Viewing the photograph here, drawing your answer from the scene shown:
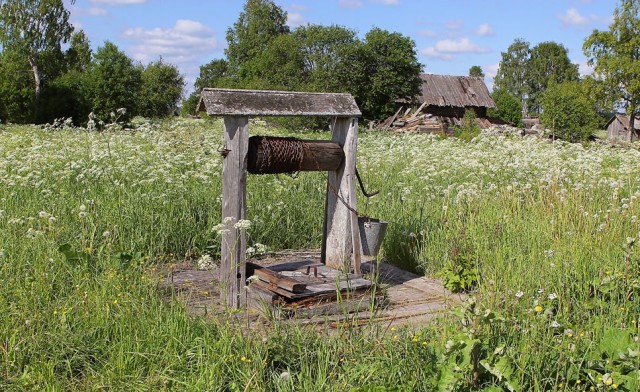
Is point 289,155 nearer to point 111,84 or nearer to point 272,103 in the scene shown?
point 272,103

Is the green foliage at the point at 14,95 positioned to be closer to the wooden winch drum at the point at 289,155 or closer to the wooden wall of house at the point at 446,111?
the wooden wall of house at the point at 446,111

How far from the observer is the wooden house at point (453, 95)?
5569 cm

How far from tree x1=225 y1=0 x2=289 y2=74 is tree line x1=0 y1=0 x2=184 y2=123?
1383 centimetres

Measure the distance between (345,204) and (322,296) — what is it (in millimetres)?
1001

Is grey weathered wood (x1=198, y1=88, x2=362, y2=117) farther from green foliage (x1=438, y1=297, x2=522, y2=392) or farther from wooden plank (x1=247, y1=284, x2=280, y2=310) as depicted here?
green foliage (x1=438, y1=297, x2=522, y2=392)

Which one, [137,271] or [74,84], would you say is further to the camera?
[74,84]

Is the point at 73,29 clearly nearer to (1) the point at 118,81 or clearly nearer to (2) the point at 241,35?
(1) the point at 118,81

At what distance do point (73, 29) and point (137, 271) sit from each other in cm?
5486

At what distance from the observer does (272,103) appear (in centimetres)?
562

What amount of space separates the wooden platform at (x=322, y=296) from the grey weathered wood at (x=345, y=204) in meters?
0.19

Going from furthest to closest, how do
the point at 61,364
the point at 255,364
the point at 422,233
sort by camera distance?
1. the point at 422,233
2. the point at 61,364
3. the point at 255,364

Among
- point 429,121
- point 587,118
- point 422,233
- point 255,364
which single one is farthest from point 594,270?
point 587,118

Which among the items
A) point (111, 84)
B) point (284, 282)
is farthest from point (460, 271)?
point (111, 84)

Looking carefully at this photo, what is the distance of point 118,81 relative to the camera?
132 ft
